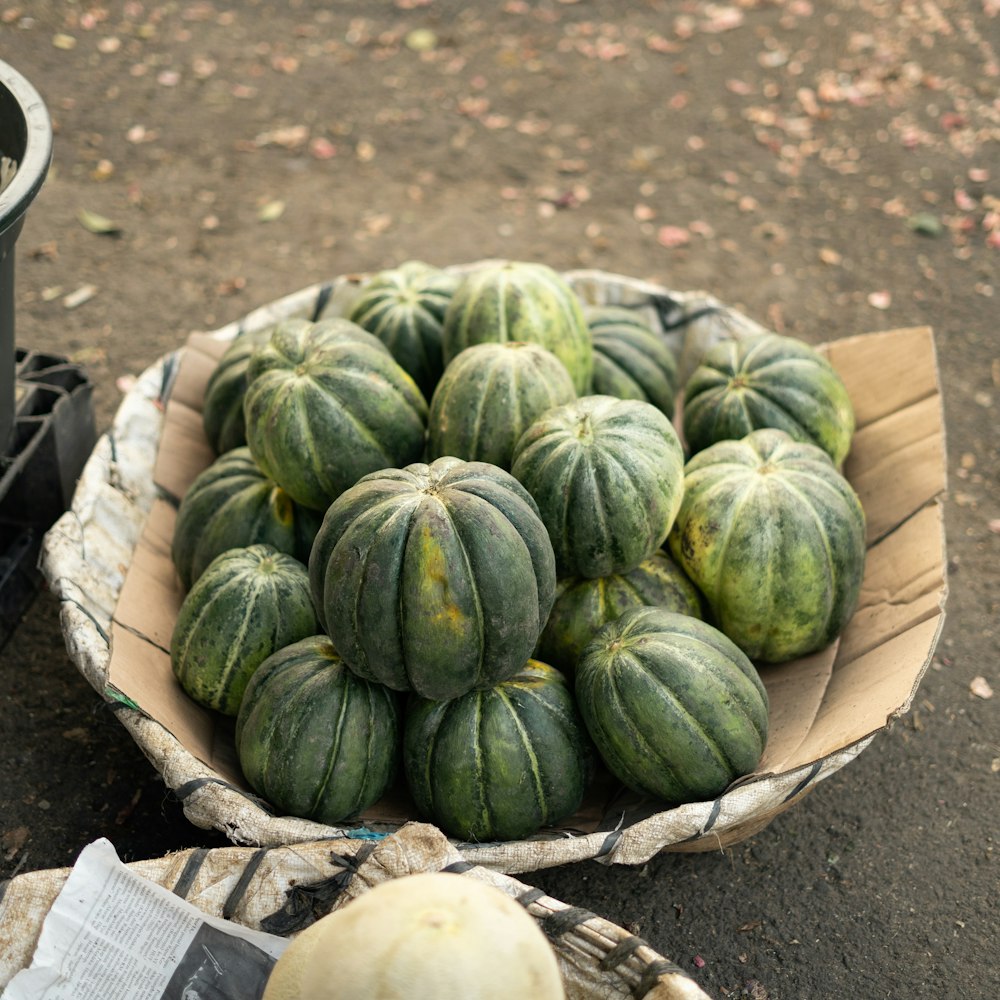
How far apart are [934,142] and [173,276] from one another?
434cm

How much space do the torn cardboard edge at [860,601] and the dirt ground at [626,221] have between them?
40 cm

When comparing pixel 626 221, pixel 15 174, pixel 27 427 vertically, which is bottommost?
pixel 626 221

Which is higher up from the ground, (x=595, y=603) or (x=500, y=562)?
(x=500, y=562)

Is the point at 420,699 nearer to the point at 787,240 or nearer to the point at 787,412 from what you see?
the point at 787,412

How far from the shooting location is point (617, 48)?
23.6 feet

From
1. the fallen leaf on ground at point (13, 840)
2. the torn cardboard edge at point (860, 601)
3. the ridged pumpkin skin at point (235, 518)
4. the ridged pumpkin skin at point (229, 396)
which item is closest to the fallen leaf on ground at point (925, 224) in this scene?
the torn cardboard edge at point (860, 601)

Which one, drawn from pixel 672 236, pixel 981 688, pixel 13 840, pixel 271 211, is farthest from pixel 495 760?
pixel 271 211

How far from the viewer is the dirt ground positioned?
3.04 meters

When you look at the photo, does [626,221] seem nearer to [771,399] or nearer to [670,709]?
[771,399]

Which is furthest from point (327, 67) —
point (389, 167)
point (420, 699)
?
point (420, 699)

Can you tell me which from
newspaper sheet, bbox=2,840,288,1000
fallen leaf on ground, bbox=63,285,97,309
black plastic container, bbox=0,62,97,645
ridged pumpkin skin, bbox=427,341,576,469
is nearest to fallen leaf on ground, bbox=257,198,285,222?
fallen leaf on ground, bbox=63,285,97,309

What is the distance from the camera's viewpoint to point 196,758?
8.80 ft

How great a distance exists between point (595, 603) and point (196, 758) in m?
1.09

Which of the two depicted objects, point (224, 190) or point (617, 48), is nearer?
point (224, 190)
